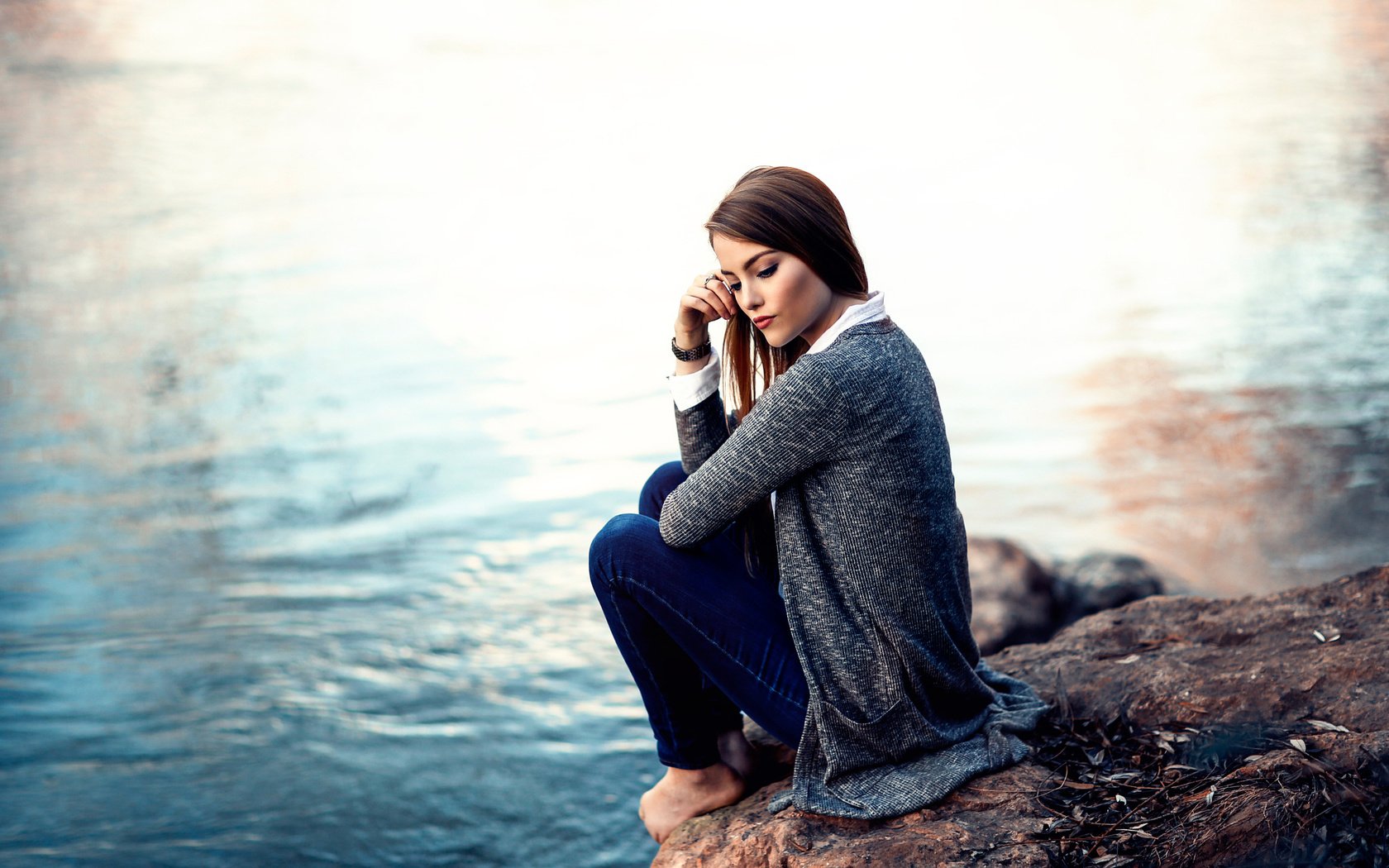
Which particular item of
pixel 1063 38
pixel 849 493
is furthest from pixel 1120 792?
pixel 1063 38

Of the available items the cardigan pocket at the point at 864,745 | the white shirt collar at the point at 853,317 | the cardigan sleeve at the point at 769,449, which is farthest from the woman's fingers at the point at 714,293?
the cardigan pocket at the point at 864,745

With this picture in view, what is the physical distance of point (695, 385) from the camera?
2.58m

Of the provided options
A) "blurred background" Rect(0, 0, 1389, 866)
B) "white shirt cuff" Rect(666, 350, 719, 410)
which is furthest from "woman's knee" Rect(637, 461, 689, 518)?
"blurred background" Rect(0, 0, 1389, 866)

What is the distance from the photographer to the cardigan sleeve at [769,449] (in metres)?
2.09

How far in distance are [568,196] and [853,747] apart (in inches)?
446

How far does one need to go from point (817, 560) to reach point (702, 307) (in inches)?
23.3

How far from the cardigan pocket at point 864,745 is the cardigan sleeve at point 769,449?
0.42 meters

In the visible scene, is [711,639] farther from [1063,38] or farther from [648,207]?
[1063,38]

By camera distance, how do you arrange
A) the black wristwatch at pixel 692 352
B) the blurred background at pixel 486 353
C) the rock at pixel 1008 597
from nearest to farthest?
the black wristwatch at pixel 692 352 < the rock at pixel 1008 597 < the blurred background at pixel 486 353

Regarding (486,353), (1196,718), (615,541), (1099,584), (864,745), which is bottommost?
(1099,584)

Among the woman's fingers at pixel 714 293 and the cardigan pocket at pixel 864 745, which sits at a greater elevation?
the woman's fingers at pixel 714 293

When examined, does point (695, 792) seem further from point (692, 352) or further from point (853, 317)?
point (853, 317)

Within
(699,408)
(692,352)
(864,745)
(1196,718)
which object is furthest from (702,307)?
(1196,718)

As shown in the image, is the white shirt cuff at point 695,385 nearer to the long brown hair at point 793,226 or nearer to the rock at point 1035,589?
the long brown hair at point 793,226
